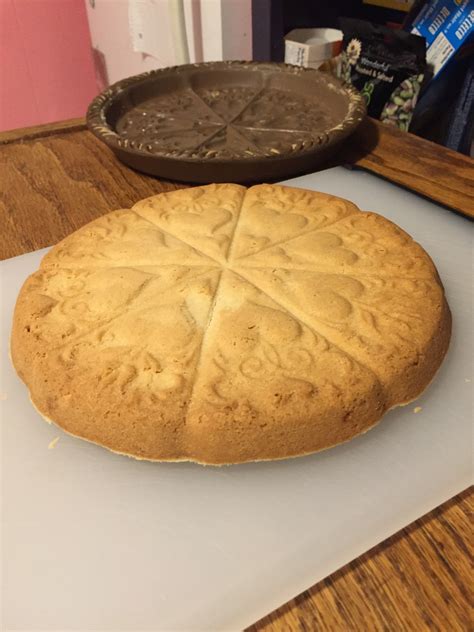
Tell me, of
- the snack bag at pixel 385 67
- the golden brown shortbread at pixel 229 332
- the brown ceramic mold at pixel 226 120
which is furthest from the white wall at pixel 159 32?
the golden brown shortbread at pixel 229 332

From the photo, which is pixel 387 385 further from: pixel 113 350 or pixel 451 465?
pixel 113 350

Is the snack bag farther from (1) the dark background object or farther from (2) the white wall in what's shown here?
(2) the white wall

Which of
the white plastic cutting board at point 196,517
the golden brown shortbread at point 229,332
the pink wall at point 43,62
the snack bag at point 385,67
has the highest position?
the snack bag at point 385,67

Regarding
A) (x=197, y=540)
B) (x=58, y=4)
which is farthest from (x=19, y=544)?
(x=58, y=4)

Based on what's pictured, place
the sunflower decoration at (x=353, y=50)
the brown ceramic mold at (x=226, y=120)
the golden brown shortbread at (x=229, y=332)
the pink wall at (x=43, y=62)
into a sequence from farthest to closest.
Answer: the pink wall at (x=43, y=62) → the sunflower decoration at (x=353, y=50) → the brown ceramic mold at (x=226, y=120) → the golden brown shortbread at (x=229, y=332)

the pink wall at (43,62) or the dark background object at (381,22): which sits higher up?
the dark background object at (381,22)

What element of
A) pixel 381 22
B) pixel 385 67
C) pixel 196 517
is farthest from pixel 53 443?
pixel 381 22

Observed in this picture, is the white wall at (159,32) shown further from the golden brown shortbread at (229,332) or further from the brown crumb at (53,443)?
the brown crumb at (53,443)
